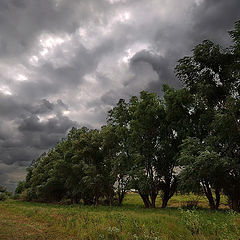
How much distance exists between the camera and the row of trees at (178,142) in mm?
Answer: 20250

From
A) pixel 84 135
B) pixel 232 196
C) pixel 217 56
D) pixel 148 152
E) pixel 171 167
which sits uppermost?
pixel 217 56

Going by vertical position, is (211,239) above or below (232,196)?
below

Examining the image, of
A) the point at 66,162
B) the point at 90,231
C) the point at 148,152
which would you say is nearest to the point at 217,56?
the point at 148,152

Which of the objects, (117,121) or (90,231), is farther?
(117,121)

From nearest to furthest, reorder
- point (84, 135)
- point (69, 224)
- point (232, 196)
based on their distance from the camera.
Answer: point (69, 224) < point (232, 196) < point (84, 135)

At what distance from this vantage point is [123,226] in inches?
502

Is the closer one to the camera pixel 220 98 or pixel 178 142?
pixel 220 98

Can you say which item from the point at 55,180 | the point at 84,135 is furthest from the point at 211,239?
the point at 55,180

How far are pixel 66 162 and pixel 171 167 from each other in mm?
22611

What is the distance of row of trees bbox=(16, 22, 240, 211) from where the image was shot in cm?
2025

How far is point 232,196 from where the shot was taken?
22.0 meters

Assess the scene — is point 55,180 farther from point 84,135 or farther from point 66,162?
point 84,135

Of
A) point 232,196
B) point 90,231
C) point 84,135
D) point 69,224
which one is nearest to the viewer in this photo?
point 90,231

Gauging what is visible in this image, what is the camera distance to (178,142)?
29672 mm
